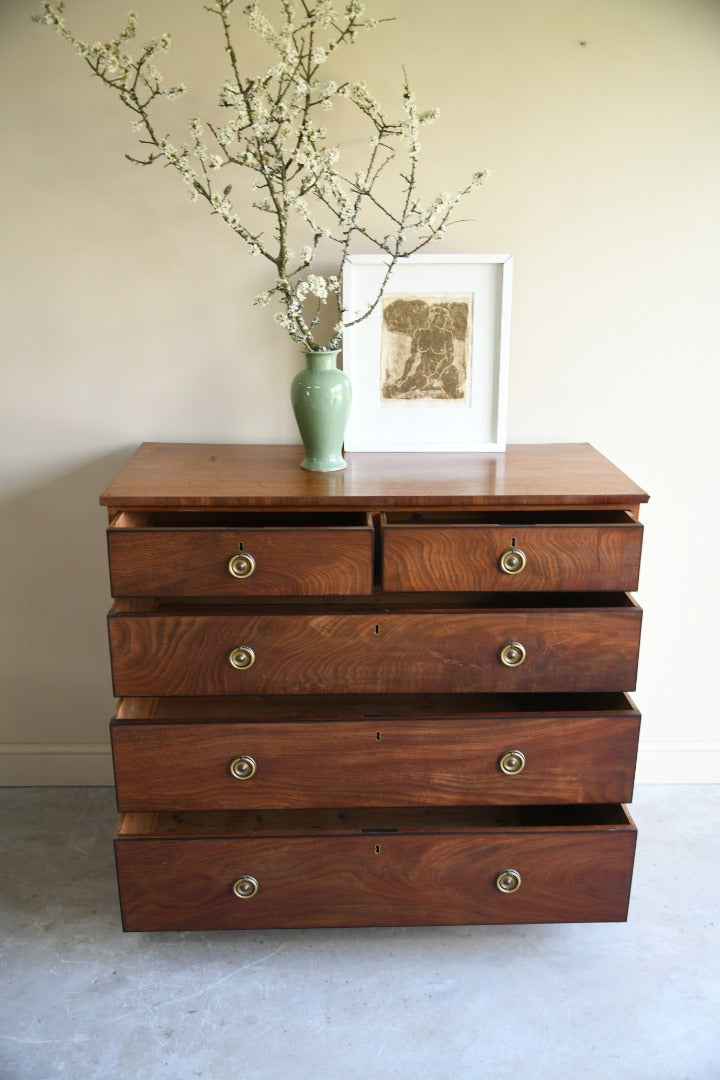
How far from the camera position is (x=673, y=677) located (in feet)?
8.06

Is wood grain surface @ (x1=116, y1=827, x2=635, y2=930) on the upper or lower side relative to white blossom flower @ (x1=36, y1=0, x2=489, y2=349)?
lower

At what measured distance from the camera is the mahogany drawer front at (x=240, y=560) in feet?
5.71

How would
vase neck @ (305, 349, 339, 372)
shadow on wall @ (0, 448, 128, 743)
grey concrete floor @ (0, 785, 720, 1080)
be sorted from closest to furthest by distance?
1. grey concrete floor @ (0, 785, 720, 1080)
2. vase neck @ (305, 349, 339, 372)
3. shadow on wall @ (0, 448, 128, 743)

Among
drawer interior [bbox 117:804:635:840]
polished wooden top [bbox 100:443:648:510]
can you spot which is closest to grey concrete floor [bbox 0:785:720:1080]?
drawer interior [bbox 117:804:635:840]

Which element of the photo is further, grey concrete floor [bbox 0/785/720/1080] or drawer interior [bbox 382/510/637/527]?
drawer interior [bbox 382/510/637/527]

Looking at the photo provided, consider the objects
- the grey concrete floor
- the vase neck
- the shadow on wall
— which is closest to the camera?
the grey concrete floor

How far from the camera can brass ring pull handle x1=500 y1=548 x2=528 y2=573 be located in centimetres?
177

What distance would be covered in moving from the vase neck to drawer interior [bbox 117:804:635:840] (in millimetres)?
921

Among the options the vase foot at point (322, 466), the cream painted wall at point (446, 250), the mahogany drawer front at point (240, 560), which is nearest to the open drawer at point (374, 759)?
the mahogany drawer front at point (240, 560)

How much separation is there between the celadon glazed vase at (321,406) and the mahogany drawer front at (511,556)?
0.22 meters

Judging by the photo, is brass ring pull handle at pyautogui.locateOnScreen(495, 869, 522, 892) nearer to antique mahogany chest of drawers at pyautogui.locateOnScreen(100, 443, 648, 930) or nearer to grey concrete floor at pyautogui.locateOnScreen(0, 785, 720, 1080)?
antique mahogany chest of drawers at pyautogui.locateOnScreen(100, 443, 648, 930)

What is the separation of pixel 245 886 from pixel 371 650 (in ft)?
1.78

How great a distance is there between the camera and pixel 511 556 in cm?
177

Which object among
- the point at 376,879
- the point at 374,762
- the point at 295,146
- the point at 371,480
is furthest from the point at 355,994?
the point at 295,146
